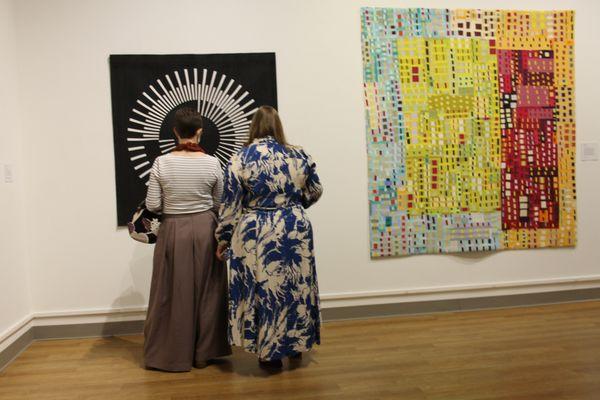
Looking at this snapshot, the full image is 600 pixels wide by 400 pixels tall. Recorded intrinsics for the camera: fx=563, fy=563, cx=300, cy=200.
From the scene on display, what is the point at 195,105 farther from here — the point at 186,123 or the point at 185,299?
the point at 185,299

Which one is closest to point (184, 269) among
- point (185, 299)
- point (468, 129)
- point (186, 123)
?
point (185, 299)

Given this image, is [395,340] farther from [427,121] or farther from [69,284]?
[69,284]

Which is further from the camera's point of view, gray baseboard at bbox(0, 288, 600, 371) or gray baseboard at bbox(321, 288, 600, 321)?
gray baseboard at bbox(321, 288, 600, 321)

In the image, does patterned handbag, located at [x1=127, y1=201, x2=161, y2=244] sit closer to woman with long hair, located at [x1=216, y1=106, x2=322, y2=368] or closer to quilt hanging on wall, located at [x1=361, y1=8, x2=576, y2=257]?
woman with long hair, located at [x1=216, y1=106, x2=322, y2=368]

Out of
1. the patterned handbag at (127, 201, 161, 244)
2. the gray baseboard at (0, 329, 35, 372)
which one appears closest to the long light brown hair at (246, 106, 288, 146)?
the patterned handbag at (127, 201, 161, 244)

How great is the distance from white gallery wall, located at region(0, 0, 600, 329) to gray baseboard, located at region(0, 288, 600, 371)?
0.22 feet

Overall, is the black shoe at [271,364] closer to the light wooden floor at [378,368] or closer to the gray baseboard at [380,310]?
the light wooden floor at [378,368]

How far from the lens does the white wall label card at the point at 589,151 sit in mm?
4184

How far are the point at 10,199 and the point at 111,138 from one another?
71 cm

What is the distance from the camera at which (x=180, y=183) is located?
9.77ft

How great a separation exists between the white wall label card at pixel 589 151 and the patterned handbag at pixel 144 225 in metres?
3.11

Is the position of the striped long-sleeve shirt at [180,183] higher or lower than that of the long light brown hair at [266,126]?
lower

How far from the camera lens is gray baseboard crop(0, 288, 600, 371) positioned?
3.63m

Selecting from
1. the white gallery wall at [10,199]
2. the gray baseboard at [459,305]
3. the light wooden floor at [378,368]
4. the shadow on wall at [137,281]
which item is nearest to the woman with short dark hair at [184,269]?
the light wooden floor at [378,368]
